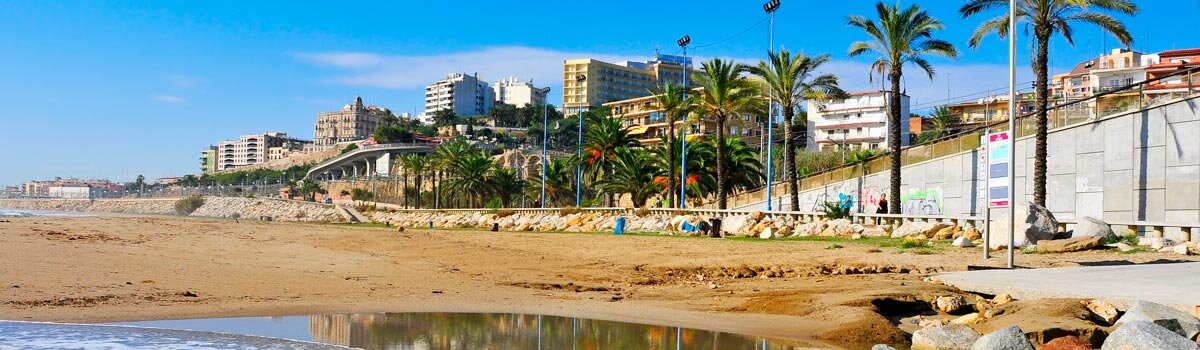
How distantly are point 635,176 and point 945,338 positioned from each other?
47255mm

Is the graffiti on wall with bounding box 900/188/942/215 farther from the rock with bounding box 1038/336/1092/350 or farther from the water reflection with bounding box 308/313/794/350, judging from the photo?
the rock with bounding box 1038/336/1092/350

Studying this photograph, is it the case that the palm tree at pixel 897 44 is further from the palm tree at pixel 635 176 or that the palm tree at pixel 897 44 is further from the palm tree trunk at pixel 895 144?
the palm tree at pixel 635 176

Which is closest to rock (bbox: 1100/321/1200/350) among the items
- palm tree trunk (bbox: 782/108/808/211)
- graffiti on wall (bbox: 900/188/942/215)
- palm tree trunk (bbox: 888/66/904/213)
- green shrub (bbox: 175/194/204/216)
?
palm tree trunk (bbox: 888/66/904/213)

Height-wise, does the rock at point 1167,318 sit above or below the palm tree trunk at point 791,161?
below

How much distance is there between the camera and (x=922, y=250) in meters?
20.2

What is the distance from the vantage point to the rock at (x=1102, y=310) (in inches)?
395

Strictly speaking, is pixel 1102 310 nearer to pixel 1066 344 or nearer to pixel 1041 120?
pixel 1066 344

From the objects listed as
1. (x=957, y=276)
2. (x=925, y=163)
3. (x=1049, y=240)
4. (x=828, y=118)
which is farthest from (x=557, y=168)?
(x=957, y=276)

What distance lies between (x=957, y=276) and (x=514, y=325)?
6.78 m

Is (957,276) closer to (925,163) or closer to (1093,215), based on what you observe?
(1093,215)

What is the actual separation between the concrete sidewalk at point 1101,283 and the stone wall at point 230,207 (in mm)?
75713

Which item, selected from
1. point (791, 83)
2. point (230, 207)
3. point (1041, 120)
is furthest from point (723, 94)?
point (230, 207)

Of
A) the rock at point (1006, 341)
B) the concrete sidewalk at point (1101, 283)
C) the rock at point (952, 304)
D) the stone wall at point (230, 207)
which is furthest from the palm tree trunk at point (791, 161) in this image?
the stone wall at point (230, 207)

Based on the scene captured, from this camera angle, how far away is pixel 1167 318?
8586mm
